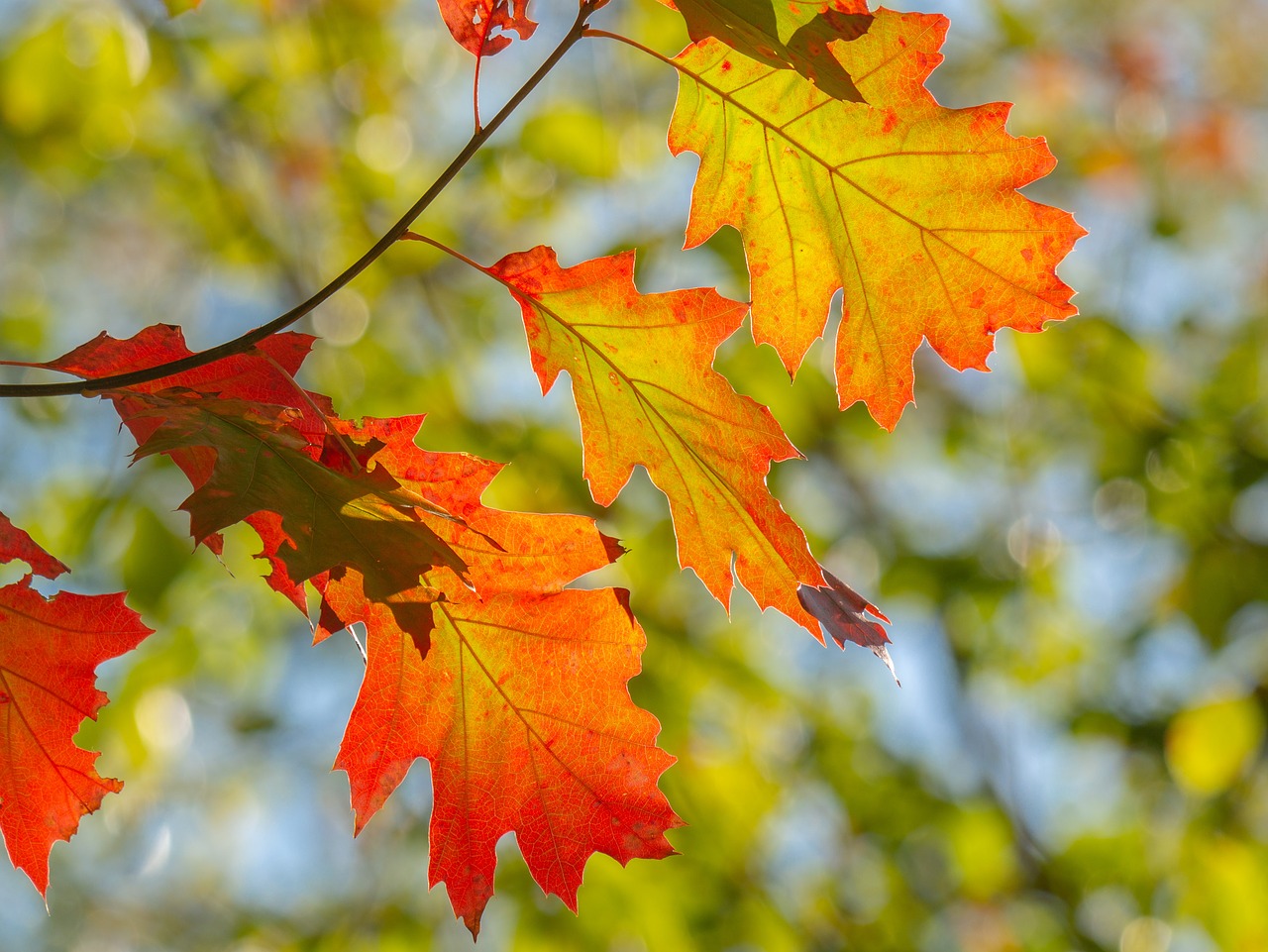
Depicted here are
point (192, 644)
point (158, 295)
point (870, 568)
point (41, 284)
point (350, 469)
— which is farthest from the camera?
point (41, 284)

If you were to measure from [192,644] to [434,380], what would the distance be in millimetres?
932

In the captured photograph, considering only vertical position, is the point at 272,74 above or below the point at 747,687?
above

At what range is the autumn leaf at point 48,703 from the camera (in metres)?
0.78

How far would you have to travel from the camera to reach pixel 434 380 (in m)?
3.04

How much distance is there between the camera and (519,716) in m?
0.81

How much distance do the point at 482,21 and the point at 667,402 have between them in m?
0.32

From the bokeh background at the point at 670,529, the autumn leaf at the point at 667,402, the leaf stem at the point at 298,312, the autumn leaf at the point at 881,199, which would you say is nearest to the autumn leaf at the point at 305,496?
the leaf stem at the point at 298,312

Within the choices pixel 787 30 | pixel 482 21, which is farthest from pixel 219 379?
pixel 787 30

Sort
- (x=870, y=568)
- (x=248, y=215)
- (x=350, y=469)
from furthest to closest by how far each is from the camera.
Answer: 1. (x=870, y=568)
2. (x=248, y=215)
3. (x=350, y=469)

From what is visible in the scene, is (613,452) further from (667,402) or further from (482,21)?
(482,21)

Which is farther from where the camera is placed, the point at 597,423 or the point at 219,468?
the point at 597,423

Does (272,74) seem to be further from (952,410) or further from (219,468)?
(219,468)

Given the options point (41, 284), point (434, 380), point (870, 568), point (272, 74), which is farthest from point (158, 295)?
point (870, 568)

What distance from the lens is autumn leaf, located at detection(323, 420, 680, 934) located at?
795mm
